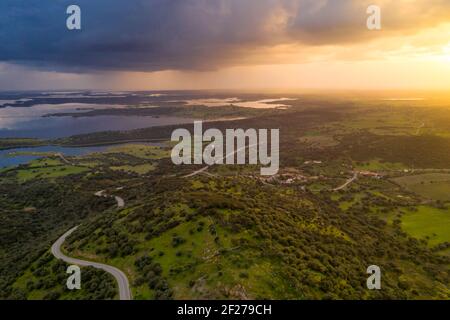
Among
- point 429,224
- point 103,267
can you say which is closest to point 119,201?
point 103,267

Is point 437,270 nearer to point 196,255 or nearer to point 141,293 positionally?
point 196,255

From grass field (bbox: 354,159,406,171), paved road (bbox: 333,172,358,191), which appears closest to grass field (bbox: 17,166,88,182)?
paved road (bbox: 333,172,358,191)

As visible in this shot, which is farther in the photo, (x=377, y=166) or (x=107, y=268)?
(x=377, y=166)

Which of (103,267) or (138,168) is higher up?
(138,168)

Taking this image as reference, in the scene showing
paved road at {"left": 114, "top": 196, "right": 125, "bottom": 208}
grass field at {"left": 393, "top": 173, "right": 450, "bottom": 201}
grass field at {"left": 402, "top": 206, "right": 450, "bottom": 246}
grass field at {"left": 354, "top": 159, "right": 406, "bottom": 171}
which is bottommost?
grass field at {"left": 402, "top": 206, "right": 450, "bottom": 246}

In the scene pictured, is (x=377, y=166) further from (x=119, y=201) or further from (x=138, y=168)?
(x=119, y=201)

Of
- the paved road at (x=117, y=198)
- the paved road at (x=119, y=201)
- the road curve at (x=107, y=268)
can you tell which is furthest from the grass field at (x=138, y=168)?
the road curve at (x=107, y=268)

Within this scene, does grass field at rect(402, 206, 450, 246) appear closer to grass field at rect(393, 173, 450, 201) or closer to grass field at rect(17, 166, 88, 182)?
grass field at rect(393, 173, 450, 201)
